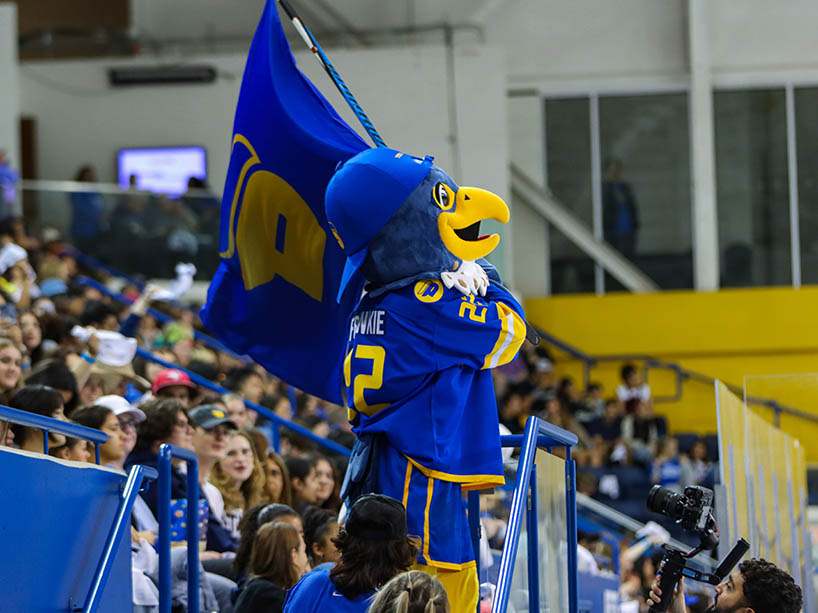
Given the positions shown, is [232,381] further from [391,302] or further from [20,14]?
[20,14]

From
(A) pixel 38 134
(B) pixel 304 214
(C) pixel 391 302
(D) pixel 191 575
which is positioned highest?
(A) pixel 38 134

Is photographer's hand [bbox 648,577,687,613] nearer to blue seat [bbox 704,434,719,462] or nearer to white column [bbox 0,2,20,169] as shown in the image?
blue seat [bbox 704,434,719,462]

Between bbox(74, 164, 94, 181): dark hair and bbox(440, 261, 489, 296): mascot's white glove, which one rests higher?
bbox(74, 164, 94, 181): dark hair

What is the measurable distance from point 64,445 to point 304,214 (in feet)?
3.58

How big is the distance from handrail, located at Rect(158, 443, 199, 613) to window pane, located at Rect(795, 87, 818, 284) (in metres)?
13.0

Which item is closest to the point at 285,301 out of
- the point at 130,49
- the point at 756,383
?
the point at 756,383

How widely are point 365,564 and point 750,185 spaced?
531 inches

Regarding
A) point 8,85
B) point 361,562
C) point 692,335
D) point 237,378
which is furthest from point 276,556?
point 692,335

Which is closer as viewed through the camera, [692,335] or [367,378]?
[367,378]

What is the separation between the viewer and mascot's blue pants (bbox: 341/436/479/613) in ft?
11.8

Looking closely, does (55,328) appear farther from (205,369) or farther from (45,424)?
(45,424)

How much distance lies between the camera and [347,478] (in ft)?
12.4

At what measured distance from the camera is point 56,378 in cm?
548

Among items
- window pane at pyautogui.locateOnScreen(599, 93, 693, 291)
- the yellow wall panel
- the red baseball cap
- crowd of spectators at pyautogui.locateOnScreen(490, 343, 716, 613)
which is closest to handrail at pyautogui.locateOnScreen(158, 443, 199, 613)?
the red baseball cap
